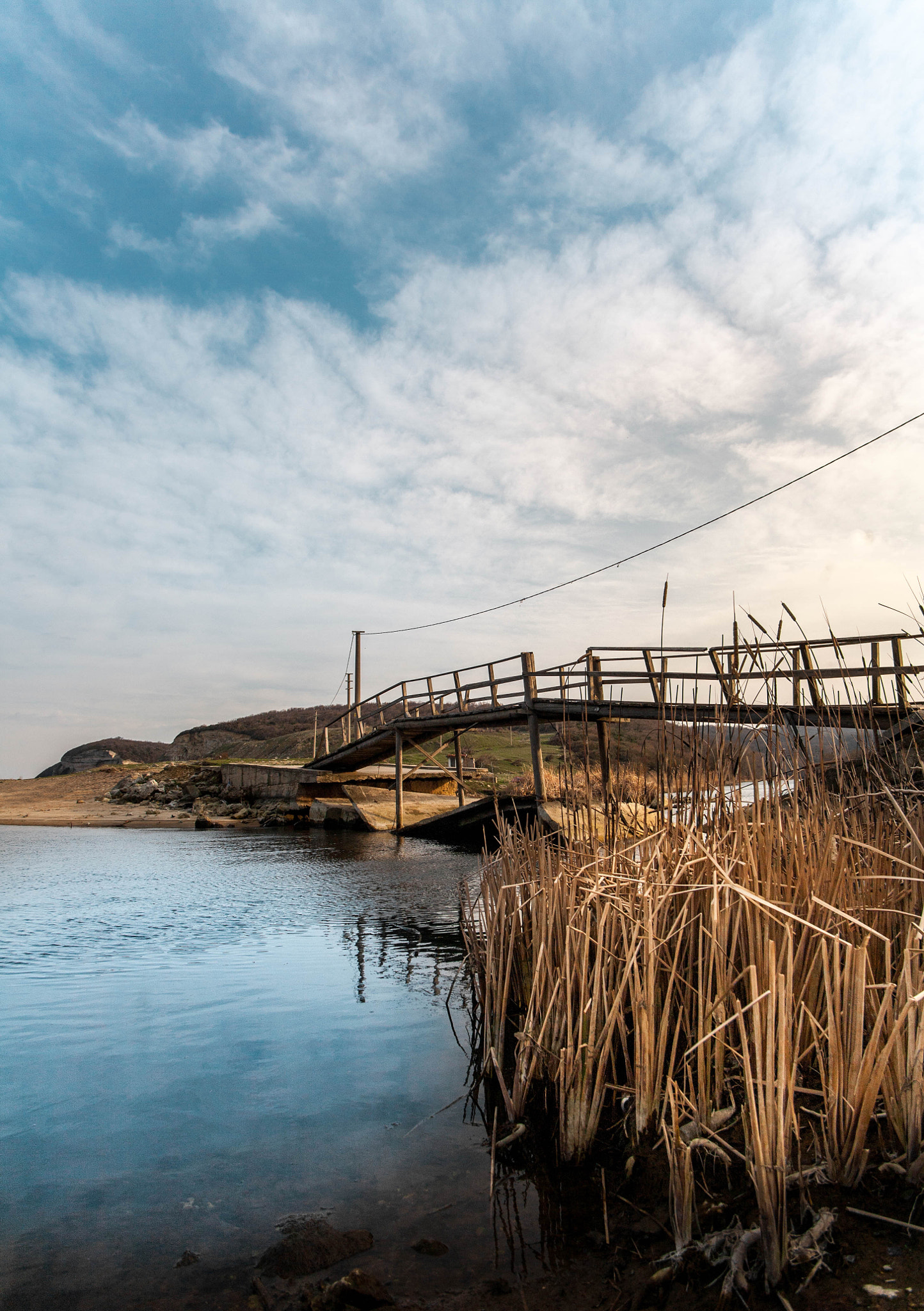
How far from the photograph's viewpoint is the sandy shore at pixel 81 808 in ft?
84.6

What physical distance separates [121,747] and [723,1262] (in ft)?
247

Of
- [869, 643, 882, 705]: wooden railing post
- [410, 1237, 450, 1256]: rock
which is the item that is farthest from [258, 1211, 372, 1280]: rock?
[869, 643, 882, 705]: wooden railing post

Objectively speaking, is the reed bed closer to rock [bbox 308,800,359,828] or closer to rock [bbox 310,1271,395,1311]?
rock [bbox 310,1271,395,1311]

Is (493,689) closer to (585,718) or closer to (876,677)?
(876,677)

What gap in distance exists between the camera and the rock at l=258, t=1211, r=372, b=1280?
8.41 ft

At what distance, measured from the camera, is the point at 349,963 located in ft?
23.9

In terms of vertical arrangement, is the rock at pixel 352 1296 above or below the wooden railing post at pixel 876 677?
below

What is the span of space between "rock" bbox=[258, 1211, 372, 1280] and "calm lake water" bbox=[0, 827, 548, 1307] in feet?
0.22

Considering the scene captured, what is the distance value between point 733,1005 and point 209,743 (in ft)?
231

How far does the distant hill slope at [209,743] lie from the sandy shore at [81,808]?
54.9ft

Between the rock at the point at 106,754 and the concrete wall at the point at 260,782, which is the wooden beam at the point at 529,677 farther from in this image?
the rock at the point at 106,754

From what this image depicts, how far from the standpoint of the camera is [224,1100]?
3.99 metres

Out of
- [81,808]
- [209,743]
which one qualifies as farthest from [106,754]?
[81,808]

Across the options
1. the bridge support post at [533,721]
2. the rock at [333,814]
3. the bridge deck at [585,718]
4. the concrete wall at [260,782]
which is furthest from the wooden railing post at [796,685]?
the concrete wall at [260,782]
